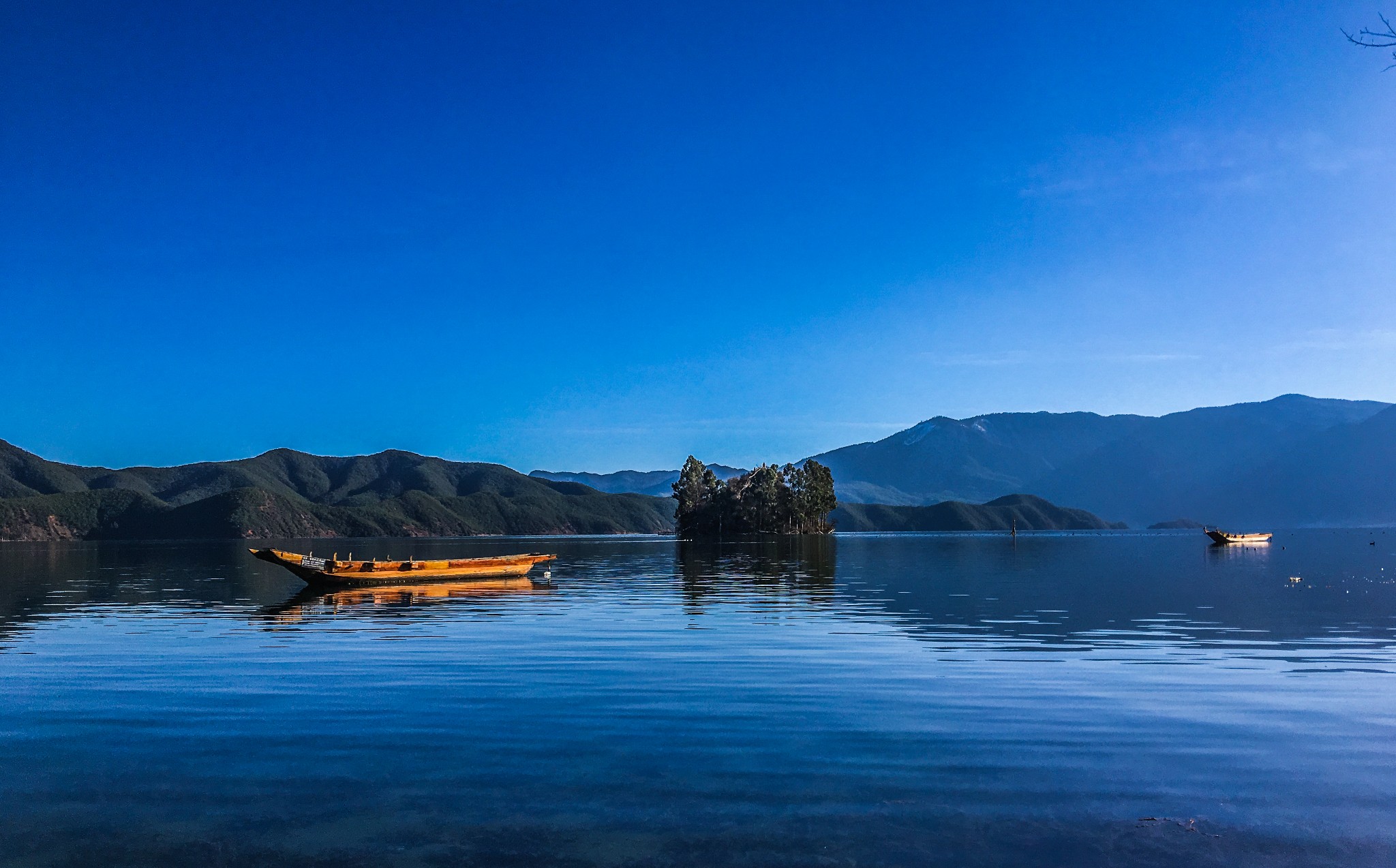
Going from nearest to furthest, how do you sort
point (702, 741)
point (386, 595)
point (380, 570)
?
1. point (702, 741)
2. point (386, 595)
3. point (380, 570)

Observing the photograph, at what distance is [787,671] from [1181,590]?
174 ft

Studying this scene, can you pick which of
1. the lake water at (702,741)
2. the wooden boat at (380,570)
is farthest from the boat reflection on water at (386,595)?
the lake water at (702,741)

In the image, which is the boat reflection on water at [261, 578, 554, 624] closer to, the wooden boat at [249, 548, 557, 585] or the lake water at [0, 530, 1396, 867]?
the wooden boat at [249, 548, 557, 585]

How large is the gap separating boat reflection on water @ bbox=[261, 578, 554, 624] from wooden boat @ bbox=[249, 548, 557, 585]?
1.84 ft

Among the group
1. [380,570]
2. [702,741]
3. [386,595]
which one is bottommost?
[386,595]

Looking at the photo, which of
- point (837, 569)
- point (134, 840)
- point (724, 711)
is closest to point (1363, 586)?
point (837, 569)

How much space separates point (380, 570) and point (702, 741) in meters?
59.9

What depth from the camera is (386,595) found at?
66.0 meters

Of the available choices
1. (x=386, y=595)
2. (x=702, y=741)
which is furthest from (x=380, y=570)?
(x=702, y=741)

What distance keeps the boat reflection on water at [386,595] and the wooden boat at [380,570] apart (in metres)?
0.56

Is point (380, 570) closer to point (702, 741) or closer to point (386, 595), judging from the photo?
point (386, 595)

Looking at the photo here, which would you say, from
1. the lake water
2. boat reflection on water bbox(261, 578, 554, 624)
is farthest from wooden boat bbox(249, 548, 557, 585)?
the lake water

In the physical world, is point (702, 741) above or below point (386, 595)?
above

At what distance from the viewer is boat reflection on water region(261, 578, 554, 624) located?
179 feet
